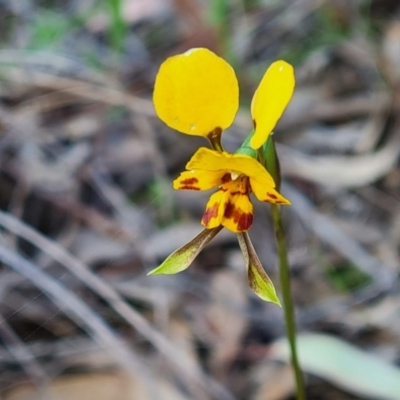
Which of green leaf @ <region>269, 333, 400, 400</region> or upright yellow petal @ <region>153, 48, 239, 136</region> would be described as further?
green leaf @ <region>269, 333, 400, 400</region>

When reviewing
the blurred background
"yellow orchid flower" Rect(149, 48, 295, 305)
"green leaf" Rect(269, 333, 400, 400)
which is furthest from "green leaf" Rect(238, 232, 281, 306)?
"green leaf" Rect(269, 333, 400, 400)

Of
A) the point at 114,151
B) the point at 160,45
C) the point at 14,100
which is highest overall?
the point at 160,45

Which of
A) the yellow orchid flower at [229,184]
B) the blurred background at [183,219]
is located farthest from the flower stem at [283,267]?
the blurred background at [183,219]

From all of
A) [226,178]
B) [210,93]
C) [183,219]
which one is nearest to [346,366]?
[183,219]

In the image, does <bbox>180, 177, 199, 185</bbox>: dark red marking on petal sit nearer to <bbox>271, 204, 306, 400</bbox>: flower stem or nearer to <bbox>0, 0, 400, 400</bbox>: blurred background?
<bbox>271, 204, 306, 400</bbox>: flower stem

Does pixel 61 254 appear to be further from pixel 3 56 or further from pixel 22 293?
pixel 3 56

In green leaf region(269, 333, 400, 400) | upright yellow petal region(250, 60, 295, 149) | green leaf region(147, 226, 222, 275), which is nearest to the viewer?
upright yellow petal region(250, 60, 295, 149)

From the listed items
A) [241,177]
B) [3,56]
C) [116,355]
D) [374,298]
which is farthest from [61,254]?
[3,56]
